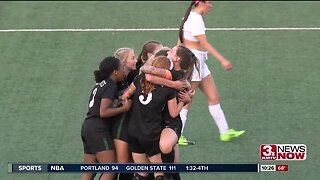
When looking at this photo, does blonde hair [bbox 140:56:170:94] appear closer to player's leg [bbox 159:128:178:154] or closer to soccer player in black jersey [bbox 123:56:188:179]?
soccer player in black jersey [bbox 123:56:188:179]

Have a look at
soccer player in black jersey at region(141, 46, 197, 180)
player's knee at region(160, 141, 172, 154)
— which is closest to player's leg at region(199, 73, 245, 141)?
soccer player in black jersey at region(141, 46, 197, 180)

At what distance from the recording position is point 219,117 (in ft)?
34.5

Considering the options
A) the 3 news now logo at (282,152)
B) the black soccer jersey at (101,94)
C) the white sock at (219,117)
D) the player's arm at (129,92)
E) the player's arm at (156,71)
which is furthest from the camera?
the white sock at (219,117)

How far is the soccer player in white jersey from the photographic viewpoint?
33.4 ft

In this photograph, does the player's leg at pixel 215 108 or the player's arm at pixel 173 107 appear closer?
the player's arm at pixel 173 107

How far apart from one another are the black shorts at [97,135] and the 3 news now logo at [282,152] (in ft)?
6.20

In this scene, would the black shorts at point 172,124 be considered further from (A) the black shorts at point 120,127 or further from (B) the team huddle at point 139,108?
(A) the black shorts at point 120,127

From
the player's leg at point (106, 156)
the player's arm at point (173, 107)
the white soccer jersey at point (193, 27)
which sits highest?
the white soccer jersey at point (193, 27)

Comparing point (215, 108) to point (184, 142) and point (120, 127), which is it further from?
point (120, 127)

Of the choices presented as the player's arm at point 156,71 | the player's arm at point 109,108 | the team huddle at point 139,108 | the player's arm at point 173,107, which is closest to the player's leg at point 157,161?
the team huddle at point 139,108

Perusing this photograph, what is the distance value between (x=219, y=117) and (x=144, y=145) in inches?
93.2

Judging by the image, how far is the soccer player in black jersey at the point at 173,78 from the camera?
8234 millimetres

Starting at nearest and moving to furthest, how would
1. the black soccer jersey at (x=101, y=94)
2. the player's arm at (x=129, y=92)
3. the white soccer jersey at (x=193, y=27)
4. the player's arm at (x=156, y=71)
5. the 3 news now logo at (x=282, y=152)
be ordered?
the player's arm at (x=156, y=71)
the player's arm at (x=129, y=92)
the black soccer jersey at (x=101, y=94)
the 3 news now logo at (x=282, y=152)
the white soccer jersey at (x=193, y=27)

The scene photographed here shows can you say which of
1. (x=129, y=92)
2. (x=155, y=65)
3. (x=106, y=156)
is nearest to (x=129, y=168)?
(x=106, y=156)
